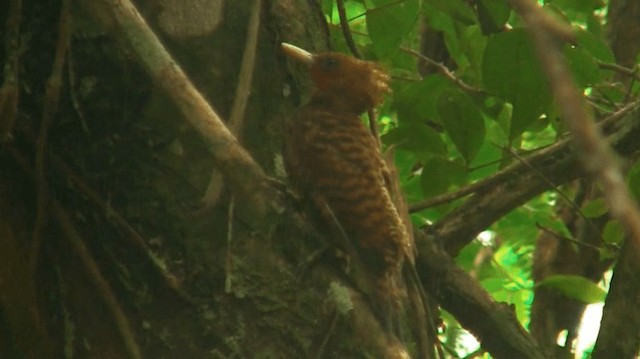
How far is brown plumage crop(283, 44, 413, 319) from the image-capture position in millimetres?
1698

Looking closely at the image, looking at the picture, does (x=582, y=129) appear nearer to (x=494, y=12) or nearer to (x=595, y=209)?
(x=494, y=12)

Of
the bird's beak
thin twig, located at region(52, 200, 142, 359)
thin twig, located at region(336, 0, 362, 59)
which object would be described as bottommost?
thin twig, located at region(52, 200, 142, 359)

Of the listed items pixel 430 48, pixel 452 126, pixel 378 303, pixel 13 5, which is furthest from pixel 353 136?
pixel 430 48

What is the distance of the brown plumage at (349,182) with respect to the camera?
170 centimetres

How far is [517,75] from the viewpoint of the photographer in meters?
1.74

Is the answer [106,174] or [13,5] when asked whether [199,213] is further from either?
[13,5]

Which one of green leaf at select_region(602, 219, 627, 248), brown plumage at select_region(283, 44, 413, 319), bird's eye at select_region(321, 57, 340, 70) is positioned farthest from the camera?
green leaf at select_region(602, 219, 627, 248)

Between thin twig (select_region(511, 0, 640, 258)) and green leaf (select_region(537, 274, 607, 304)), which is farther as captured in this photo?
green leaf (select_region(537, 274, 607, 304))

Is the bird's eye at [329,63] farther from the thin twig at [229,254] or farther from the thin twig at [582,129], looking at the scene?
the thin twig at [582,129]

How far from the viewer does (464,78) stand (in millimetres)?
2324

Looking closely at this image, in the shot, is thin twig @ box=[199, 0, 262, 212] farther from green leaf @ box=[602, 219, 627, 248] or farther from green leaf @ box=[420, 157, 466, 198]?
green leaf @ box=[602, 219, 627, 248]

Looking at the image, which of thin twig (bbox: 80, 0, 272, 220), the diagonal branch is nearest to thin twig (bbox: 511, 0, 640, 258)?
thin twig (bbox: 80, 0, 272, 220)

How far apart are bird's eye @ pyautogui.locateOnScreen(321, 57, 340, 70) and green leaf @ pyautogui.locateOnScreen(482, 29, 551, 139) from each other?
1.24ft

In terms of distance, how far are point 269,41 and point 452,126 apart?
1.46 feet
